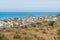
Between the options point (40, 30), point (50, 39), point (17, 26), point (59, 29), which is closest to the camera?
point (59, 29)

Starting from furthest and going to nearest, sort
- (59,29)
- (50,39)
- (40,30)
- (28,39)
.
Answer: (40,30)
(50,39)
(28,39)
(59,29)

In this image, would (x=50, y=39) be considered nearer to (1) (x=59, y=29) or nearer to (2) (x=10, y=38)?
(2) (x=10, y=38)

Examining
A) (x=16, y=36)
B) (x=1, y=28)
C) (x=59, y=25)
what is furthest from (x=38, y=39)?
(x=1, y=28)

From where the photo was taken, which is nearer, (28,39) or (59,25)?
(59,25)

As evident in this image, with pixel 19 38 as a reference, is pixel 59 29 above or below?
above

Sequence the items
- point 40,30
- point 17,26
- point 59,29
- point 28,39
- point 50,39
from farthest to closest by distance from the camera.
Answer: point 17,26 < point 40,30 < point 50,39 < point 28,39 < point 59,29

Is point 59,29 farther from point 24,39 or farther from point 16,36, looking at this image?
point 16,36

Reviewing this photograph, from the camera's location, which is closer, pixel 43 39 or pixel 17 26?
pixel 43 39

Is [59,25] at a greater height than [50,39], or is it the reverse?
[59,25]

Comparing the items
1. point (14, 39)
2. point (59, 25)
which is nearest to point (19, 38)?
point (14, 39)
